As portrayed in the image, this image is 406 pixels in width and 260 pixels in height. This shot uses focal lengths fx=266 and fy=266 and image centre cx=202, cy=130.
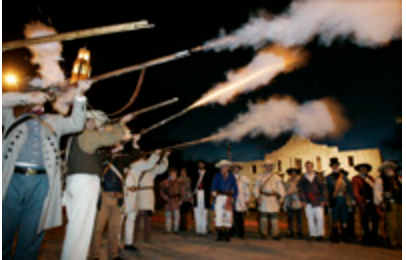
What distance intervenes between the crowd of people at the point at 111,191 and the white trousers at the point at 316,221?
0.03m

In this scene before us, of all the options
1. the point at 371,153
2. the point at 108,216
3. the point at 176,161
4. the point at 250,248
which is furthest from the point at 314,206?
the point at 371,153

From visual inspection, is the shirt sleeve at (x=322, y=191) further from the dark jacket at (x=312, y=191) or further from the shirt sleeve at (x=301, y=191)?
the shirt sleeve at (x=301, y=191)

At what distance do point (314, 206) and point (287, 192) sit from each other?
1.30m

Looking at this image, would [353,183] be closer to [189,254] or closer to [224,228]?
[224,228]

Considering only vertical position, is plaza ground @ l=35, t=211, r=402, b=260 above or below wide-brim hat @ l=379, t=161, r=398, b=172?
below

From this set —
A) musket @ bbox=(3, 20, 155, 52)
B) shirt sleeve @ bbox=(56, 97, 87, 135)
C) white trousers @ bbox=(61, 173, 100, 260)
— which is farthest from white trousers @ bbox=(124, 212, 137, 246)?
musket @ bbox=(3, 20, 155, 52)

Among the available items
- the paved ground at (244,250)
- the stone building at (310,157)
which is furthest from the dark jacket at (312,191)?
the stone building at (310,157)

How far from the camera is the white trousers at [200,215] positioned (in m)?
9.88

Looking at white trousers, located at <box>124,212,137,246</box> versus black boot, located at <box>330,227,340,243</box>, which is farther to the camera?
black boot, located at <box>330,227,340,243</box>

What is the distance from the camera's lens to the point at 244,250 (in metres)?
6.52

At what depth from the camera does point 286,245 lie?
725 centimetres

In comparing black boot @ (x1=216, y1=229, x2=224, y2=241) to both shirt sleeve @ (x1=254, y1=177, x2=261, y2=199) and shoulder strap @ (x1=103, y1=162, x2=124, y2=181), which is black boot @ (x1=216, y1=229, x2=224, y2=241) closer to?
shirt sleeve @ (x1=254, y1=177, x2=261, y2=199)

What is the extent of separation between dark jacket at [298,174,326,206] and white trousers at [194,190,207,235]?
357cm

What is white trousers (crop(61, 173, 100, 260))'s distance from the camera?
3561 mm
